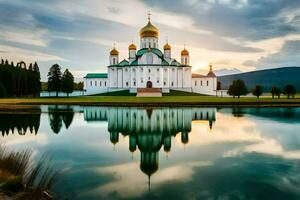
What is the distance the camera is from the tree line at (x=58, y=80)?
3014 inches

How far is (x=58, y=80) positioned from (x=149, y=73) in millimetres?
22289

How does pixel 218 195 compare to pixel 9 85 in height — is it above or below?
below

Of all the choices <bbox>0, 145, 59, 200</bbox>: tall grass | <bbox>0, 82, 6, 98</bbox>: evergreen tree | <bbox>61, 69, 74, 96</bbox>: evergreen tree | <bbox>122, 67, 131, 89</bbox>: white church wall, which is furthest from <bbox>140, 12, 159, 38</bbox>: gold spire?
<bbox>0, 145, 59, 200</bbox>: tall grass

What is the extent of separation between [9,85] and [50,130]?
56.7 m

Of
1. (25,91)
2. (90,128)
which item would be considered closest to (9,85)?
(25,91)

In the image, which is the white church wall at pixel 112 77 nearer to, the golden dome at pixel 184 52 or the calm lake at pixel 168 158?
the golden dome at pixel 184 52

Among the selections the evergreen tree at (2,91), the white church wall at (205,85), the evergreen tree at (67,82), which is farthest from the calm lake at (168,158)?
the white church wall at (205,85)

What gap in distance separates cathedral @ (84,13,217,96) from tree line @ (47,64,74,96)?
14.5 m

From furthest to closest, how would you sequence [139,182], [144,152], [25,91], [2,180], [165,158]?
[25,91] < [144,152] < [165,158] < [139,182] < [2,180]

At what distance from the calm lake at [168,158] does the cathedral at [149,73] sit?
6057 cm

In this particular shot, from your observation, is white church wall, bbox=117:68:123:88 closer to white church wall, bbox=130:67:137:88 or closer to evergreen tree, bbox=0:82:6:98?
white church wall, bbox=130:67:137:88

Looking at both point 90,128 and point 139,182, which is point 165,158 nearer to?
point 139,182

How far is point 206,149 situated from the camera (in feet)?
52.9

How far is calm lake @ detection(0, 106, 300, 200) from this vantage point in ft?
31.6
